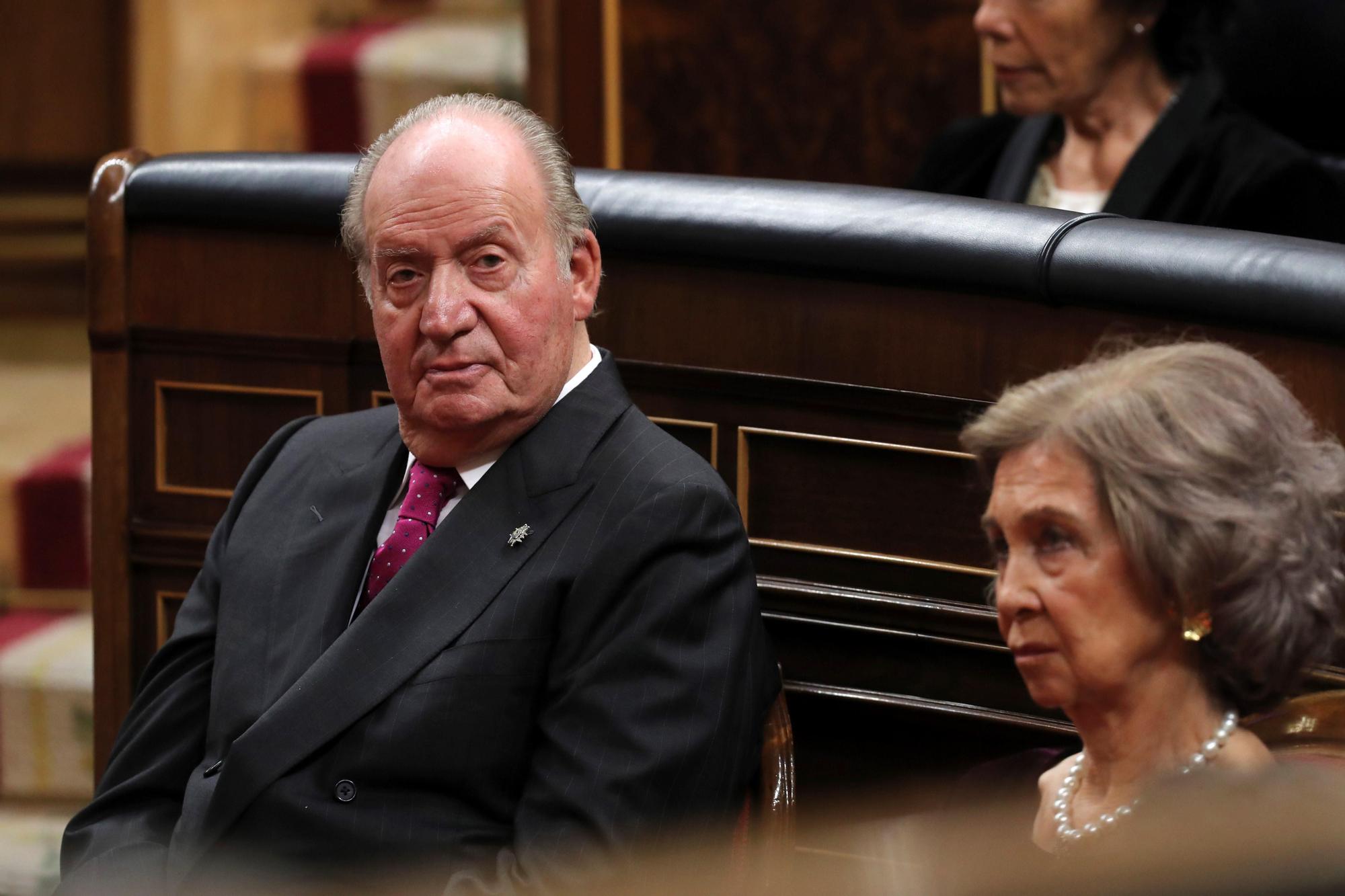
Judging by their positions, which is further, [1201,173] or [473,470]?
[1201,173]

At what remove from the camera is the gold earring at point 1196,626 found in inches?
45.3

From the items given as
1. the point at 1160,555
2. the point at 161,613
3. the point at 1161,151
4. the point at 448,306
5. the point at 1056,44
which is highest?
the point at 1056,44

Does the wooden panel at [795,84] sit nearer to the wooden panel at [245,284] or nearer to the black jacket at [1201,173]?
the black jacket at [1201,173]

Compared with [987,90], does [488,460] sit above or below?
below

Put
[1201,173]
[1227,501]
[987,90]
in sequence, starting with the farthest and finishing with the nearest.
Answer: [987,90] < [1201,173] < [1227,501]

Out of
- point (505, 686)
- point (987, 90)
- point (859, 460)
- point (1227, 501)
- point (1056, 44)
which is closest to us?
point (1227, 501)

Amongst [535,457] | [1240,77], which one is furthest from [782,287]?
[1240,77]

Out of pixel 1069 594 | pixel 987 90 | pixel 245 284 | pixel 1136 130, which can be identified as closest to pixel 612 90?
pixel 987 90

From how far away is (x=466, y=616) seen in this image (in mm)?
1527

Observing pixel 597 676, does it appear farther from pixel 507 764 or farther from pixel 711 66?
pixel 711 66

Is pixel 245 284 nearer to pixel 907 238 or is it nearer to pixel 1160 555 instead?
pixel 907 238

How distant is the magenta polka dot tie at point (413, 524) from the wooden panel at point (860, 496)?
0.34 metres

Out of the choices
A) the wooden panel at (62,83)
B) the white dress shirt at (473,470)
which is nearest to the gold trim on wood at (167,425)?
the white dress shirt at (473,470)

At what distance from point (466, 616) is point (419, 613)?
51mm
